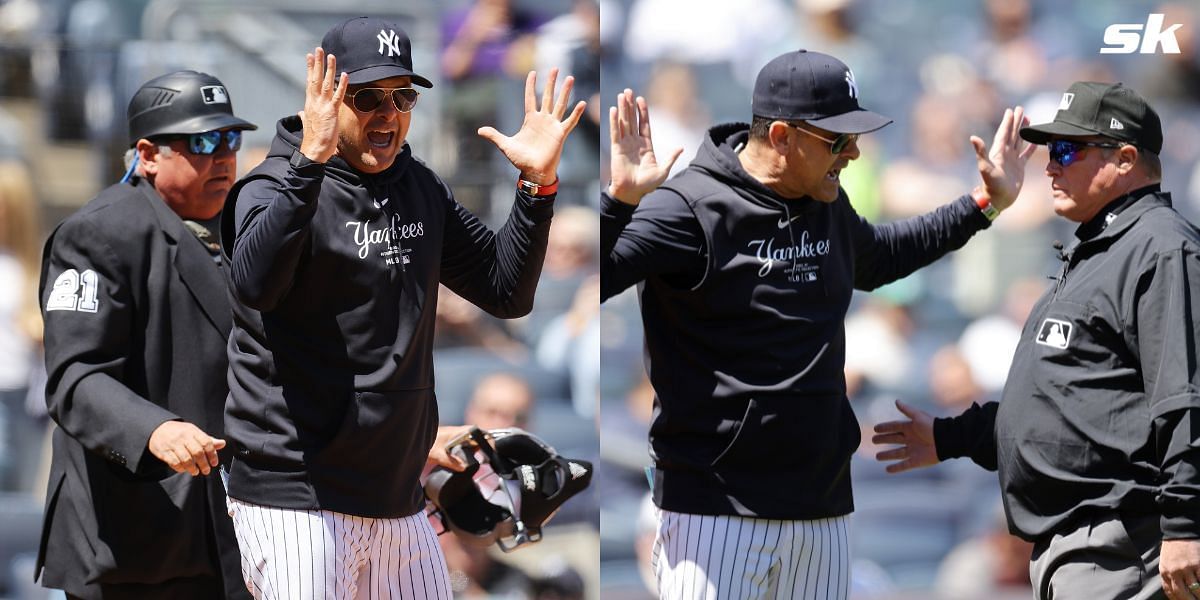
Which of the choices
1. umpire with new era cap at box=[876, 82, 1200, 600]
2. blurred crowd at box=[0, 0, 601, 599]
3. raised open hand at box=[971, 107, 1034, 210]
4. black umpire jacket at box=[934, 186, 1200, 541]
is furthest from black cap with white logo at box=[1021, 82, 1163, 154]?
blurred crowd at box=[0, 0, 601, 599]

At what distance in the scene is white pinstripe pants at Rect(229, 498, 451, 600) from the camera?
3.16 metres

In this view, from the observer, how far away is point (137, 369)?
3.76m

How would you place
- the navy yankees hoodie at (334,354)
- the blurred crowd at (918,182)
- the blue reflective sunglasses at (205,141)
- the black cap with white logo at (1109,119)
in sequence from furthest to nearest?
1. the blurred crowd at (918,182)
2. the blue reflective sunglasses at (205,141)
3. the black cap with white logo at (1109,119)
4. the navy yankees hoodie at (334,354)

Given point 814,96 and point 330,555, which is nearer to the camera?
point 330,555

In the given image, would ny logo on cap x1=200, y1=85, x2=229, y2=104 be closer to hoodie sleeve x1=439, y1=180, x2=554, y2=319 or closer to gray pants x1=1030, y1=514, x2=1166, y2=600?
hoodie sleeve x1=439, y1=180, x2=554, y2=319

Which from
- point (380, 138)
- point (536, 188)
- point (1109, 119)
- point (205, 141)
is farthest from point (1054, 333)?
point (205, 141)

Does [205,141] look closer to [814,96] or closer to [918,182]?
[814,96]

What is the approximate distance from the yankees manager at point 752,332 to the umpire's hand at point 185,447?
1044 mm

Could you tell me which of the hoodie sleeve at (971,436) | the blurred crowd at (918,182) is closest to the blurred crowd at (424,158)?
the blurred crowd at (918,182)

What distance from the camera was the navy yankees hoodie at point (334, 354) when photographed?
315cm

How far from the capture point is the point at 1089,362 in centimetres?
355

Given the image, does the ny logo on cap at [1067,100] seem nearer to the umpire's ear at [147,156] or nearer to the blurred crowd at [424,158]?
the umpire's ear at [147,156]

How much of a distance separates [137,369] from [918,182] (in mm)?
4804

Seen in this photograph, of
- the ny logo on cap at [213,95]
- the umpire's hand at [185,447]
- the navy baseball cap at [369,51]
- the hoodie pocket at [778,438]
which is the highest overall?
the navy baseball cap at [369,51]
